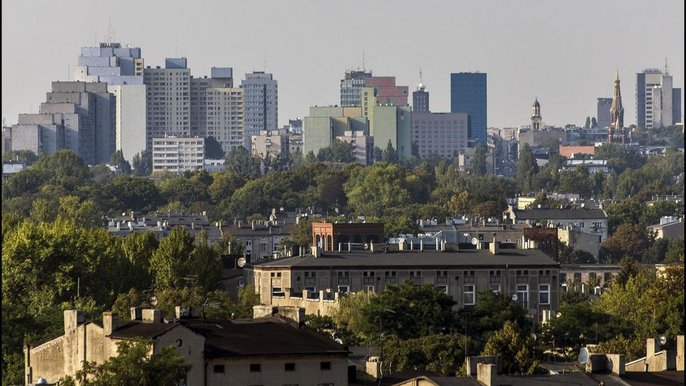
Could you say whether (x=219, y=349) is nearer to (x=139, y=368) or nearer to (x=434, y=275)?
(x=139, y=368)

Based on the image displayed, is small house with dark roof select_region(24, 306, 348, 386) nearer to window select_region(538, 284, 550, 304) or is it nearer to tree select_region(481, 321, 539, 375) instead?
tree select_region(481, 321, 539, 375)

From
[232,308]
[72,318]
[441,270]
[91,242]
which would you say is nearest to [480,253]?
[441,270]

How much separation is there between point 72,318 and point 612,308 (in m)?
35.1

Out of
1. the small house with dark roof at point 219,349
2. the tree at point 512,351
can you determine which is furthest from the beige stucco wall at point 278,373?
the tree at point 512,351

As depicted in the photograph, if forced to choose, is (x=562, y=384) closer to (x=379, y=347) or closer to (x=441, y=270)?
(x=379, y=347)

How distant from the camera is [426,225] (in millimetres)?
150875

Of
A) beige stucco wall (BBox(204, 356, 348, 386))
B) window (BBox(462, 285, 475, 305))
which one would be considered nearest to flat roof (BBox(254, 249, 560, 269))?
window (BBox(462, 285, 475, 305))

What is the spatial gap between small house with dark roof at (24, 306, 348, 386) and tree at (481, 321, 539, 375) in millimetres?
7679

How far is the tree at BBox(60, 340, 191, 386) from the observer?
3931cm

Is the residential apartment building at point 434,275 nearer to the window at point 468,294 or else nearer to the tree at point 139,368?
the window at point 468,294

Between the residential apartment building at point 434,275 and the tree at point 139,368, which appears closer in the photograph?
the tree at point 139,368

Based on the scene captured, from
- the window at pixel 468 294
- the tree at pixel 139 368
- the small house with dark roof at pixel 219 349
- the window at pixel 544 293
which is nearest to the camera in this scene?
the tree at pixel 139 368

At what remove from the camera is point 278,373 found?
42156 millimetres

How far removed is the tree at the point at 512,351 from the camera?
52503 mm
